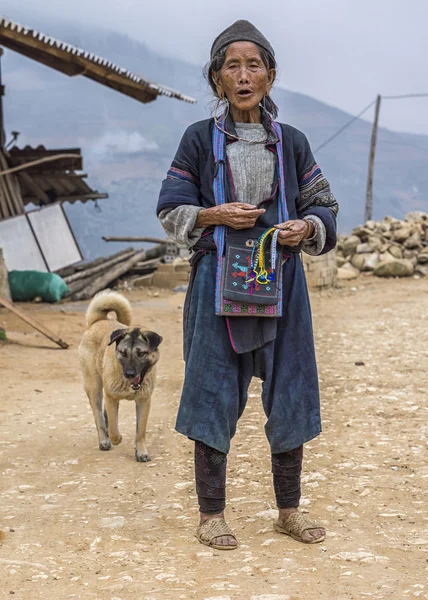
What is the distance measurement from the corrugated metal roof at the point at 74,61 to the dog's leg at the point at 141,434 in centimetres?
730

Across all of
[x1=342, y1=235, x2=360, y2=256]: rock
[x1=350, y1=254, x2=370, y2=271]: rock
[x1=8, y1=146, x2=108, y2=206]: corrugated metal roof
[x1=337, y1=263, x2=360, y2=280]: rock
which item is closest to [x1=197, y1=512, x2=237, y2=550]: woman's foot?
[x1=8, y1=146, x2=108, y2=206]: corrugated metal roof

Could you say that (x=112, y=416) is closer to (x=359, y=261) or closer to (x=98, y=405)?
(x=98, y=405)

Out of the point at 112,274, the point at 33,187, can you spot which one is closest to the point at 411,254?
the point at 112,274

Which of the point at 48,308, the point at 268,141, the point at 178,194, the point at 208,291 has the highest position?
the point at 268,141

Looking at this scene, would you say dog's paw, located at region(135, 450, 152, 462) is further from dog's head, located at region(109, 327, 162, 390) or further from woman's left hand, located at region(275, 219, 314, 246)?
woman's left hand, located at region(275, 219, 314, 246)

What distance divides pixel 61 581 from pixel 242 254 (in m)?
1.54

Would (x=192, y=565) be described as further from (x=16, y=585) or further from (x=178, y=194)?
(x=178, y=194)

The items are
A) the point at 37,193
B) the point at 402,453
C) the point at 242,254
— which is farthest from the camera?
the point at 37,193

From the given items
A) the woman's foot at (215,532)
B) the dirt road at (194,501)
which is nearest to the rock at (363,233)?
the dirt road at (194,501)

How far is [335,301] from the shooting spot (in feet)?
47.5

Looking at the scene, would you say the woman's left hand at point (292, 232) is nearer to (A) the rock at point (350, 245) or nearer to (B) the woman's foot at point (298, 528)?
(B) the woman's foot at point (298, 528)

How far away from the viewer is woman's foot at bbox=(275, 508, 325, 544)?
358 cm

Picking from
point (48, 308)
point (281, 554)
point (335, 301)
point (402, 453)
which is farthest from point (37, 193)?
point (281, 554)

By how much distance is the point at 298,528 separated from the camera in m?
3.61
